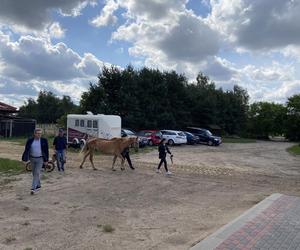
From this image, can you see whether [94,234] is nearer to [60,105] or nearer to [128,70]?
[128,70]

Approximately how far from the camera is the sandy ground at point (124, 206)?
7680 millimetres

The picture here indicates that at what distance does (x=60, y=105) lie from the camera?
347ft

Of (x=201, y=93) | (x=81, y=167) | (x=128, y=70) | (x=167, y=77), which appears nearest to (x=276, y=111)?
(x=201, y=93)

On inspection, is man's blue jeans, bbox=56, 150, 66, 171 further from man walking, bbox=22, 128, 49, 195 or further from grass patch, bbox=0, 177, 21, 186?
man walking, bbox=22, 128, 49, 195

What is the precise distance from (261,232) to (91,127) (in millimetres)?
24083

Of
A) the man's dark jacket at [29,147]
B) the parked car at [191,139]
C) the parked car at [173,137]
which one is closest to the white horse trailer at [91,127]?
the parked car at [173,137]

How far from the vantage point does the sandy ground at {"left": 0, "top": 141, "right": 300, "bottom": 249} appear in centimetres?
768

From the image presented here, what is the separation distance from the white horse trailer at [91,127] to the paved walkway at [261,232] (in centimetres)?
2109

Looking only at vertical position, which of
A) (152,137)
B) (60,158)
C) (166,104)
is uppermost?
(166,104)

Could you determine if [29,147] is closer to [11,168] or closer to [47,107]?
[11,168]

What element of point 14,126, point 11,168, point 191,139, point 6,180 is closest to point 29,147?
point 6,180

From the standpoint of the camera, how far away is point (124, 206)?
1084 cm

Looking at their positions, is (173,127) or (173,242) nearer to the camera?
(173,242)

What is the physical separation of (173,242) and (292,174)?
14061 millimetres
